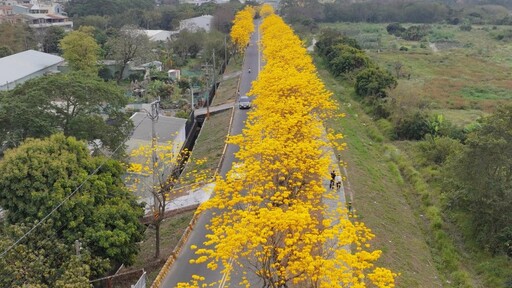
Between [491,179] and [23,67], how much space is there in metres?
47.2

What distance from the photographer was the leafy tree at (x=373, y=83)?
4525cm

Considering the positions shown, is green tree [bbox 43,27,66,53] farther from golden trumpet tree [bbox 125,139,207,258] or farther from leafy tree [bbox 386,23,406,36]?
leafy tree [bbox 386,23,406,36]

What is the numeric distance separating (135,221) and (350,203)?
10.4 m

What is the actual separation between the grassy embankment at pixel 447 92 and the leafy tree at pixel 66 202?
1139 centimetres

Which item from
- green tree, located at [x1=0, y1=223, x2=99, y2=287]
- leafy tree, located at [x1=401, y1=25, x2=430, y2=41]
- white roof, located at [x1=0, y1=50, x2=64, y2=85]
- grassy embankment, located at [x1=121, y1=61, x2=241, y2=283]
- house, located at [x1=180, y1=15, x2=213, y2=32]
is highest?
green tree, located at [x1=0, y1=223, x2=99, y2=287]

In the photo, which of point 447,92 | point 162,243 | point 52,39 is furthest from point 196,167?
point 52,39

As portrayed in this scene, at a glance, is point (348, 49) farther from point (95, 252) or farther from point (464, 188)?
point (95, 252)

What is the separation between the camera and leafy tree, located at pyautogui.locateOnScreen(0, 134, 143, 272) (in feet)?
57.3

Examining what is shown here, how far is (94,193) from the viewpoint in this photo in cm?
1861

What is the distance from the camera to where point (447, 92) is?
53500 millimetres

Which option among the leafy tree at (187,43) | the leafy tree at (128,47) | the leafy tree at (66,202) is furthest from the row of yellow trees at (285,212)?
the leafy tree at (187,43)

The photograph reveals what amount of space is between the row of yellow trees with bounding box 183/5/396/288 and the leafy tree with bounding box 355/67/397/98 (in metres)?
15.9

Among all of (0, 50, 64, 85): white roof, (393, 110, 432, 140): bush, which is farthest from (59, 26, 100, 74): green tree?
(393, 110, 432, 140): bush

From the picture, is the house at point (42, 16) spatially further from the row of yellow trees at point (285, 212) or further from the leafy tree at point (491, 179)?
the leafy tree at point (491, 179)
